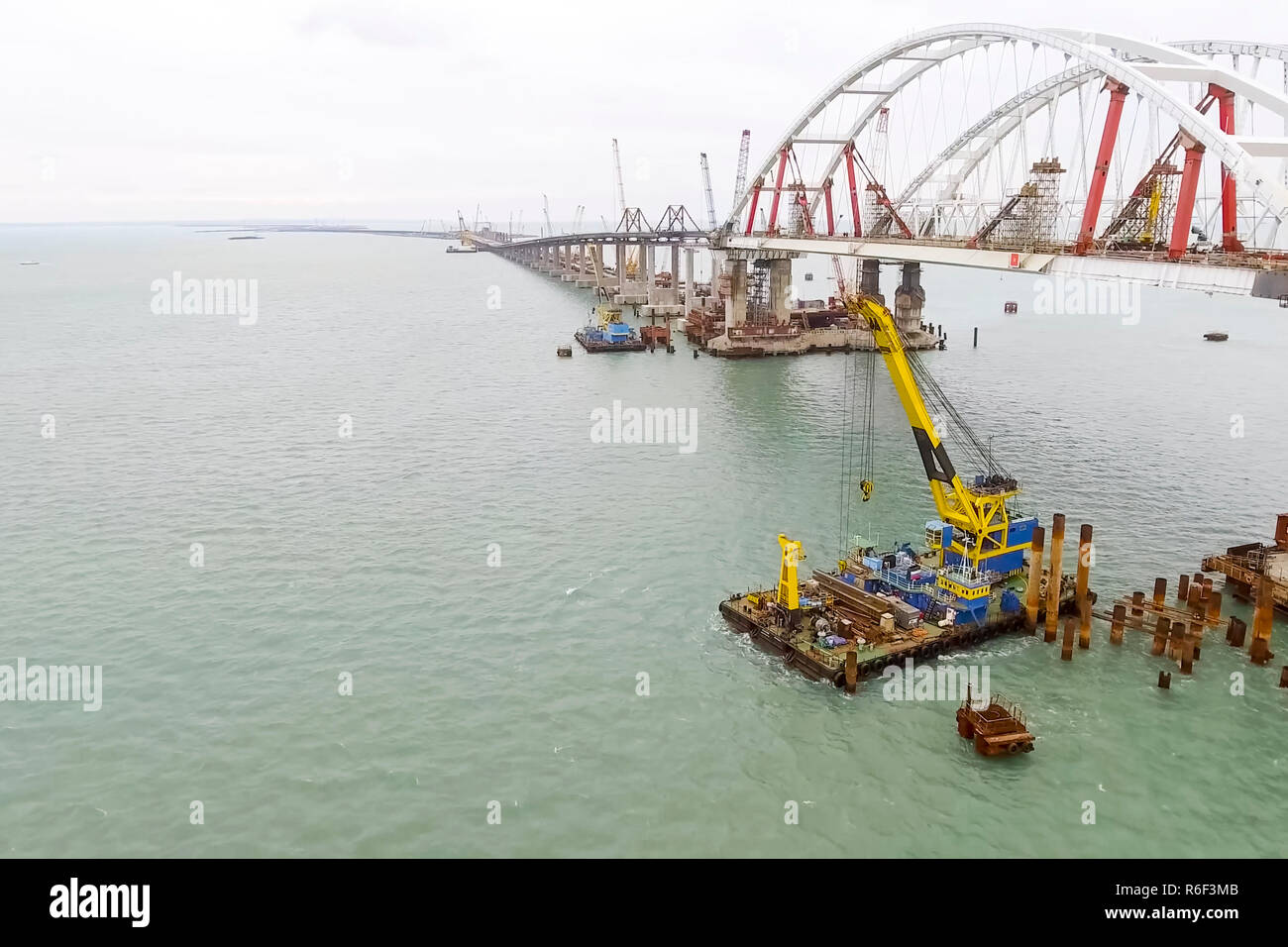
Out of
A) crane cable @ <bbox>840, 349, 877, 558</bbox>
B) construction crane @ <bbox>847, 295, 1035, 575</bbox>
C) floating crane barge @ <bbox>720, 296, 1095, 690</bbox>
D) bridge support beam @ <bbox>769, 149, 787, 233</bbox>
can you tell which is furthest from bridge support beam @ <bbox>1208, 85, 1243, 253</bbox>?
bridge support beam @ <bbox>769, 149, 787, 233</bbox>

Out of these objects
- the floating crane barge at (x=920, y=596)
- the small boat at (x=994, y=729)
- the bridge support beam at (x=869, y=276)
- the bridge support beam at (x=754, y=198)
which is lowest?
the small boat at (x=994, y=729)

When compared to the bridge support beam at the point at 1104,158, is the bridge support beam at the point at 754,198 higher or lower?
higher

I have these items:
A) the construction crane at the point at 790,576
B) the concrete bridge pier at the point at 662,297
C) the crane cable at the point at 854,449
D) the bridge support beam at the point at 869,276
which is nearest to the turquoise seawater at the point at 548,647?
the crane cable at the point at 854,449

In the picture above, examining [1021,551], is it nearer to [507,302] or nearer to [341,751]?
[341,751]

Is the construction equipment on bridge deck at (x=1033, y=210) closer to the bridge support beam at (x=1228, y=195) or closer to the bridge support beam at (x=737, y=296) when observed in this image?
the bridge support beam at (x=1228, y=195)

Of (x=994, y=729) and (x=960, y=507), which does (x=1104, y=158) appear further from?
(x=994, y=729)
